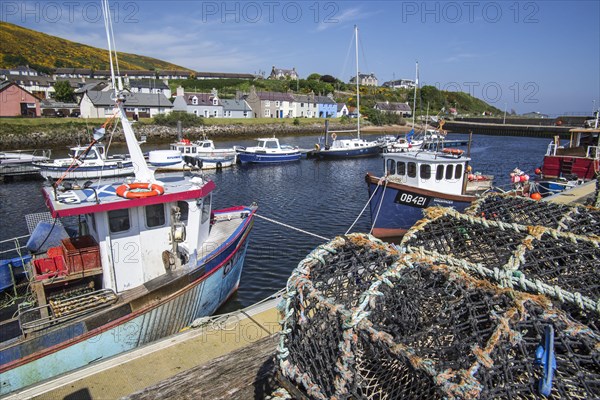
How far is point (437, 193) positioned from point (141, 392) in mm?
12706

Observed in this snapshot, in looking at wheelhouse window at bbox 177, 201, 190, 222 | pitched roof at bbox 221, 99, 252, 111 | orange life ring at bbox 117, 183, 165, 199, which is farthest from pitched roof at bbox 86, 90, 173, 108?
orange life ring at bbox 117, 183, 165, 199

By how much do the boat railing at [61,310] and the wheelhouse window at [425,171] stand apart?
1182 cm

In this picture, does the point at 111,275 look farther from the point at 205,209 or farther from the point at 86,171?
the point at 86,171

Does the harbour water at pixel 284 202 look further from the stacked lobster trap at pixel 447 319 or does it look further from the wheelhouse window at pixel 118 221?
the stacked lobster trap at pixel 447 319

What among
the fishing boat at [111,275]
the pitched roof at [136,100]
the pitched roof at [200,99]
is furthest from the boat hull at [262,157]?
the pitched roof at [200,99]

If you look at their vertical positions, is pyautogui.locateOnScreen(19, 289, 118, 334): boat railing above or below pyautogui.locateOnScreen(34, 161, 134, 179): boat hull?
below

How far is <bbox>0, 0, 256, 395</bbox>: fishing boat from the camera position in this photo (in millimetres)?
6316

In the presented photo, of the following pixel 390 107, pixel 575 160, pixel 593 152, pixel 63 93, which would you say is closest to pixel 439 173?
pixel 575 160

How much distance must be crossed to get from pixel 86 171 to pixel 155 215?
21144mm

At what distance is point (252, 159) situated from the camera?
36125mm

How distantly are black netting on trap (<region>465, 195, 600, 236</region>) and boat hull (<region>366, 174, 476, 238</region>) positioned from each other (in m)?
7.53

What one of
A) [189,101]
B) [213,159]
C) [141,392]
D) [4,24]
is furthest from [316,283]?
[4,24]

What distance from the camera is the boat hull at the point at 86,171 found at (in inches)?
1006

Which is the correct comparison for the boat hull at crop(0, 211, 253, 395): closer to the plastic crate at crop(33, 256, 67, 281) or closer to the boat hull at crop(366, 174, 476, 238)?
the plastic crate at crop(33, 256, 67, 281)
